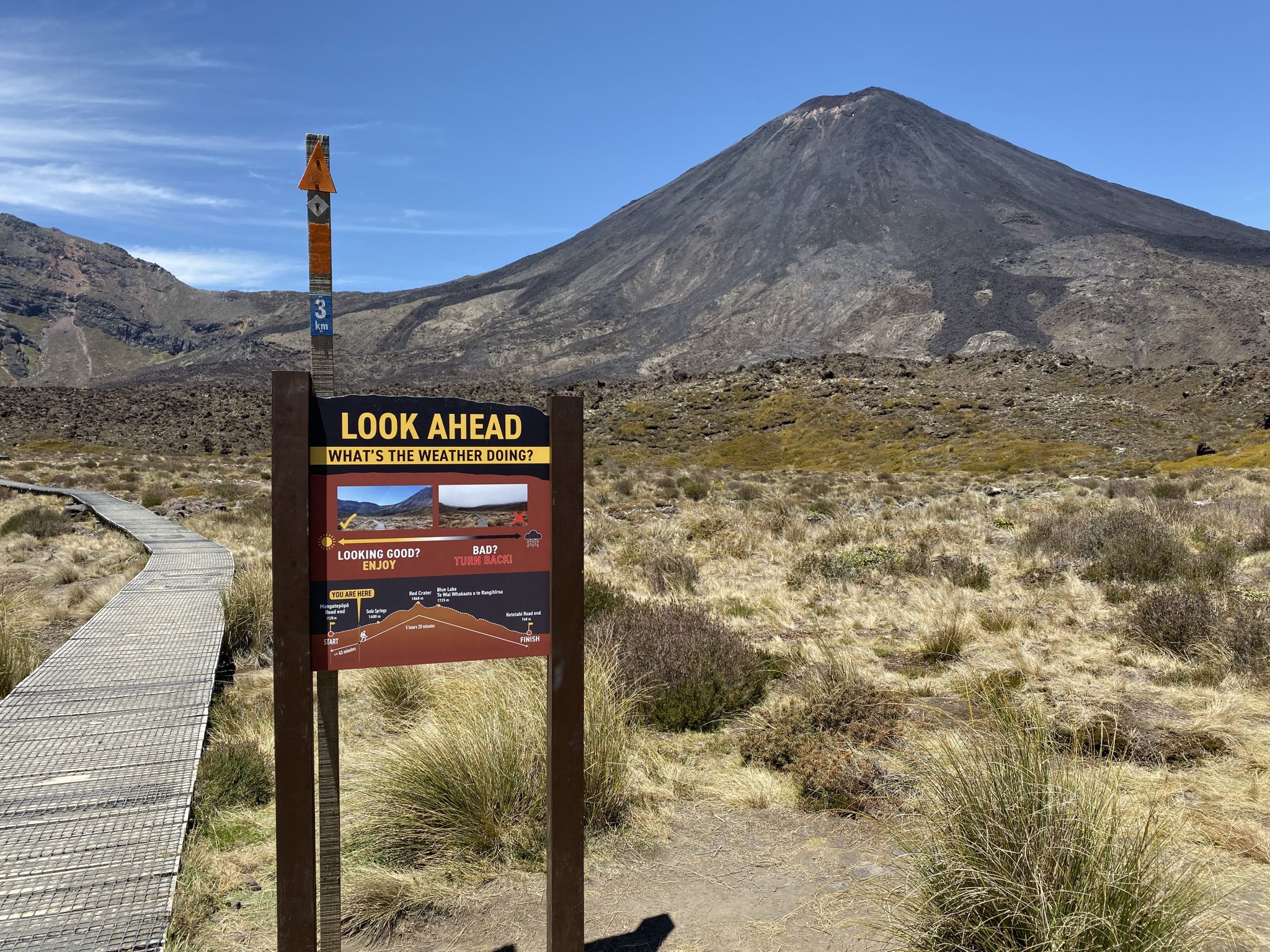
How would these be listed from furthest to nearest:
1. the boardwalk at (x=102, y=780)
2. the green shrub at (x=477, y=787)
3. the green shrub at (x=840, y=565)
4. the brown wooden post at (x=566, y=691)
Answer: the green shrub at (x=840, y=565), the green shrub at (x=477, y=787), the boardwalk at (x=102, y=780), the brown wooden post at (x=566, y=691)

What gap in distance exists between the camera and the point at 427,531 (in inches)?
116

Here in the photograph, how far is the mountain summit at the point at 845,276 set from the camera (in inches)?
3848

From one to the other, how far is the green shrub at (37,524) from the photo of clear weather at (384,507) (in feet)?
54.5

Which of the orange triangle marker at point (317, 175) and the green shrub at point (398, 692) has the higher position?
the orange triangle marker at point (317, 175)

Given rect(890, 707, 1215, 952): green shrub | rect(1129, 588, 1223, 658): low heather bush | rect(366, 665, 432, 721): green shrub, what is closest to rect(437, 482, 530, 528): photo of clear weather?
rect(890, 707, 1215, 952): green shrub

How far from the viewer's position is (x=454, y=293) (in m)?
164

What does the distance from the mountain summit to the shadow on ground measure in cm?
9823

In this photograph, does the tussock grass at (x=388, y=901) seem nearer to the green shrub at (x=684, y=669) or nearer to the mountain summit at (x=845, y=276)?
the green shrub at (x=684, y=669)

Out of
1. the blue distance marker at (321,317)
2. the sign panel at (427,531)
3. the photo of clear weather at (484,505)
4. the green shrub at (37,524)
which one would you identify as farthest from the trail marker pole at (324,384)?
the green shrub at (37,524)

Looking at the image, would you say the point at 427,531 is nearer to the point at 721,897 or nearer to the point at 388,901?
the point at 388,901

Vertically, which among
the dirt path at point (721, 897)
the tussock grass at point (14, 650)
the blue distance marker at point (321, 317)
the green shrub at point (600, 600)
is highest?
the blue distance marker at point (321, 317)

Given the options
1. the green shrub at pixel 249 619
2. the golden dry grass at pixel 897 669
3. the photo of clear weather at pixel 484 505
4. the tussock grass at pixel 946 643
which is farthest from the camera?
the green shrub at pixel 249 619

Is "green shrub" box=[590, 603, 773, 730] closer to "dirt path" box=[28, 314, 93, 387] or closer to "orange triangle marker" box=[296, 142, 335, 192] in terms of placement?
"orange triangle marker" box=[296, 142, 335, 192]

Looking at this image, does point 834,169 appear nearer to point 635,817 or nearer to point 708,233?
point 708,233
